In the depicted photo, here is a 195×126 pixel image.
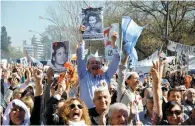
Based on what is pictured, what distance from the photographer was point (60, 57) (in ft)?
19.0

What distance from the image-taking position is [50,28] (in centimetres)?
2528

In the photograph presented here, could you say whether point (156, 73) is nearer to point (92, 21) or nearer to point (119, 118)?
point (119, 118)

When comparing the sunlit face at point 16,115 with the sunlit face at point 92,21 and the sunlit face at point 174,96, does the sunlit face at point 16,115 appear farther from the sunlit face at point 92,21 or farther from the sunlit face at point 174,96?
the sunlit face at point 92,21

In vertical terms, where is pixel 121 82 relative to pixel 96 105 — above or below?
above

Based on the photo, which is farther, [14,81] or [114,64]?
[14,81]

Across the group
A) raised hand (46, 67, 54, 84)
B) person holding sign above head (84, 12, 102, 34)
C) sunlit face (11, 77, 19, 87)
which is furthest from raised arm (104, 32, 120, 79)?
sunlit face (11, 77, 19, 87)

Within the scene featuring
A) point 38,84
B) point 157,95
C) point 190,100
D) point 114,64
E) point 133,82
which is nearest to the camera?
point 157,95

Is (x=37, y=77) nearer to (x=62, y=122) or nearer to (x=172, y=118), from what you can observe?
(x=62, y=122)

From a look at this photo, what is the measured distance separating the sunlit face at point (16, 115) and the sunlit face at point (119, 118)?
864 mm

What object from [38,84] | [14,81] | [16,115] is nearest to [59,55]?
[38,84]

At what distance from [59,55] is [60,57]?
72 mm

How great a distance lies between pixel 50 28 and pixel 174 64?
13276 millimetres

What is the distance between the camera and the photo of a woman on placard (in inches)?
225

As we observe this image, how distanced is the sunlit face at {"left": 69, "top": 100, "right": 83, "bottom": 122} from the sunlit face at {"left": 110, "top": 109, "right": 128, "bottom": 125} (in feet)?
1.00
